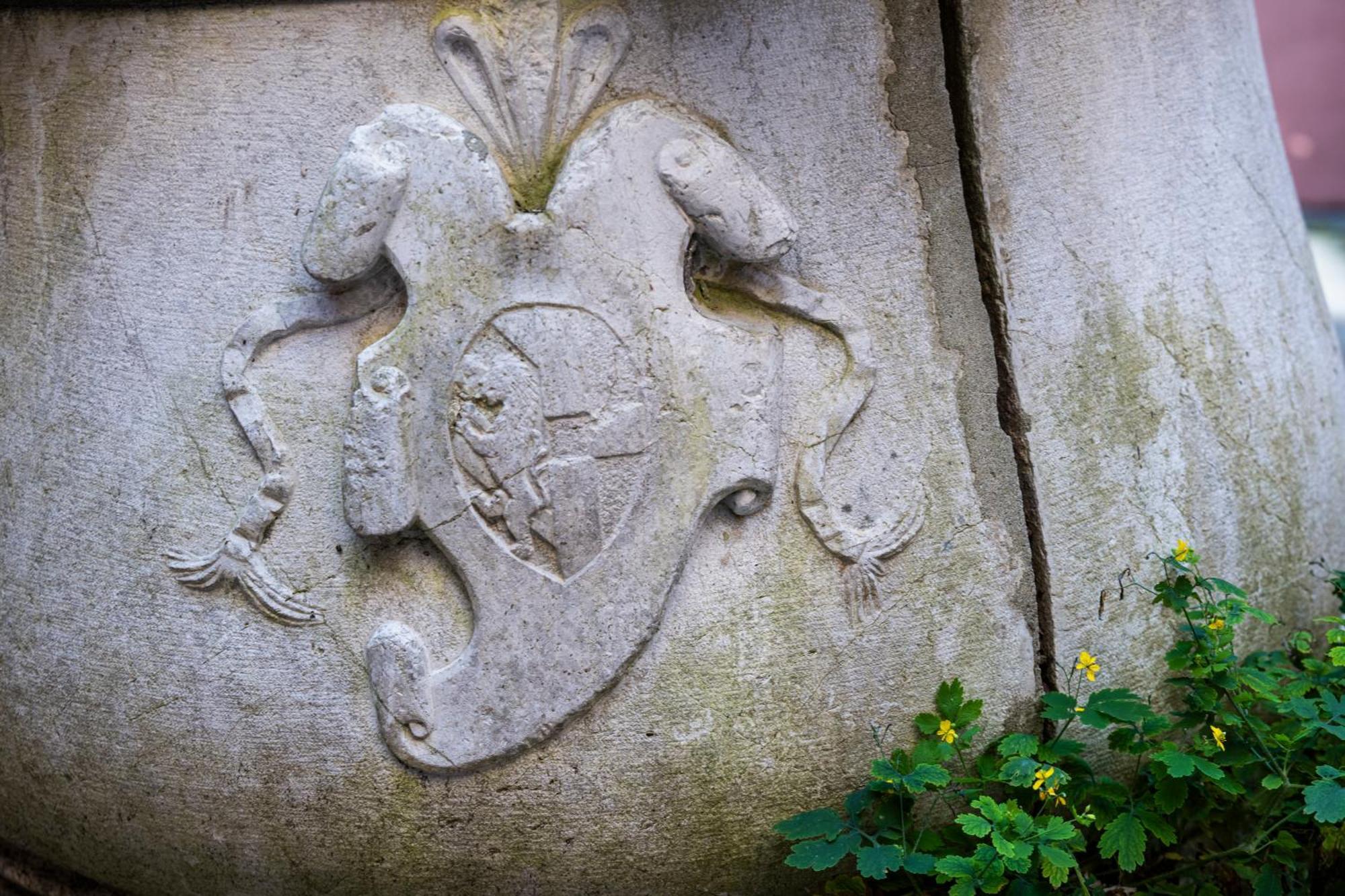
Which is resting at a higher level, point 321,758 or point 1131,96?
point 1131,96

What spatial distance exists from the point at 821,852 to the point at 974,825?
7.6 inches

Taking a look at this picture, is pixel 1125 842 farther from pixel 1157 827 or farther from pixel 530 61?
pixel 530 61

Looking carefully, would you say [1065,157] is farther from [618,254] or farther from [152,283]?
[152,283]

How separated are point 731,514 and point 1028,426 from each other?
428 mm

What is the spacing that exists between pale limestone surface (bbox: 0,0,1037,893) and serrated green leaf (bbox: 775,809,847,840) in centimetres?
6

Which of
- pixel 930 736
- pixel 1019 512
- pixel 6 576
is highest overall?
pixel 6 576

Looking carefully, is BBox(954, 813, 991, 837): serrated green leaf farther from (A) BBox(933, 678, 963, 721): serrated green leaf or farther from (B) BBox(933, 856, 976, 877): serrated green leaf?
(A) BBox(933, 678, 963, 721): serrated green leaf

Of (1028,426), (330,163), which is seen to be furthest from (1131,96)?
(330,163)

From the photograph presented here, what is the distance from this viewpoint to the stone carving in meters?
1.98

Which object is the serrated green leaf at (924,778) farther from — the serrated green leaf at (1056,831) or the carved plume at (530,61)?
the carved plume at (530,61)

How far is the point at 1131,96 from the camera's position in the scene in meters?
2.22

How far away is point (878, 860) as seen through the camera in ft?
6.40

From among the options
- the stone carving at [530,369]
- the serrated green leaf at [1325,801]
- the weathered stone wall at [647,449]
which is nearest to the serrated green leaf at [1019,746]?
the weathered stone wall at [647,449]

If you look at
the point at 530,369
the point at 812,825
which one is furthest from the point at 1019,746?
the point at 530,369
